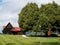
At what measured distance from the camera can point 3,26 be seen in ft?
448

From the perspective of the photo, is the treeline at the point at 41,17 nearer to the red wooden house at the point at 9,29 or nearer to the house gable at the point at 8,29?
the red wooden house at the point at 9,29

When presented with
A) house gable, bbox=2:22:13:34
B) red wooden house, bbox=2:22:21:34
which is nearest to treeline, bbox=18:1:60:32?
red wooden house, bbox=2:22:21:34

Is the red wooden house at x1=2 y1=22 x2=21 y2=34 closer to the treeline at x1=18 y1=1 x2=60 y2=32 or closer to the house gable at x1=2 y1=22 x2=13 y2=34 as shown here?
the house gable at x1=2 y1=22 x2=13 y2=34

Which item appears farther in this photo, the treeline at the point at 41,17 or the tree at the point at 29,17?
the tree at the point at 29,17

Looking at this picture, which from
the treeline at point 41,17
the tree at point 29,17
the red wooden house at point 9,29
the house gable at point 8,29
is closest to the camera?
the treeline at point 41,17

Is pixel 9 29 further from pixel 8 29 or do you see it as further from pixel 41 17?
pixel 41 17

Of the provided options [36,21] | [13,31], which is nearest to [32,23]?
→ [36,21]

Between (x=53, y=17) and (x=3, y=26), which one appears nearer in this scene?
(x=53, y=17)

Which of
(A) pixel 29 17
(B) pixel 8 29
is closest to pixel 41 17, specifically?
(A) pixel 29 17

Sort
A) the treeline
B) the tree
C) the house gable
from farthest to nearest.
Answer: the house gable, the tree, the treeline

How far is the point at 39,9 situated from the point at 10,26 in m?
30.3

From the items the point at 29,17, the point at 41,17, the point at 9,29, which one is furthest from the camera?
the point at 9,29

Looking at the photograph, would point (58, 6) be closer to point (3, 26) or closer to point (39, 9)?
point (39, 9)

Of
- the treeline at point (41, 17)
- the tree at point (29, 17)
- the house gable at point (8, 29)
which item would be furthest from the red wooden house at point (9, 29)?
the treeline at point (41, 17)
